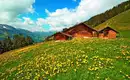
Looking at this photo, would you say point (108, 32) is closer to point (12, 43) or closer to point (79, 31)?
point (79, 31)

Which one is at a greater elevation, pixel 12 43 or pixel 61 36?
pixel 61 36

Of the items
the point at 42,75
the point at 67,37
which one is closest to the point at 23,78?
the point at 42,75

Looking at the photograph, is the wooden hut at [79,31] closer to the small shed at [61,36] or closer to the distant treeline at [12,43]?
the small shed at [61,36]

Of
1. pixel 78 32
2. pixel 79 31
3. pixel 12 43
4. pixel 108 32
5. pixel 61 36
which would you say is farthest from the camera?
pixel 12 43

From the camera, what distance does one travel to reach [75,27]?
78375mm

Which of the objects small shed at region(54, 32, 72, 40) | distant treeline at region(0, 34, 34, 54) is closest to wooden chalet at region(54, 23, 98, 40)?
small shed at region(54, 32, 72, 40)

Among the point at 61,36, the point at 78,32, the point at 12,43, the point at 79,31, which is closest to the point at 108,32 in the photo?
the point at 79,31

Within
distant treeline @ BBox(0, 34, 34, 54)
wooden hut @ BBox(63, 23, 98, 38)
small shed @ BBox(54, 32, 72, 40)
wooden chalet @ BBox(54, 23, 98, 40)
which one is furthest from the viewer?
distant treeline @ BBox(0, 34, 34, 54)

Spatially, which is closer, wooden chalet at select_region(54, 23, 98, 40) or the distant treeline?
wooden chalet at select_region(54, 23, 98, 40)

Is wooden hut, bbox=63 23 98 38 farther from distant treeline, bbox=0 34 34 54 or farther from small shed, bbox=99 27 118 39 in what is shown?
distant treeline, bbox=0 34 34 54

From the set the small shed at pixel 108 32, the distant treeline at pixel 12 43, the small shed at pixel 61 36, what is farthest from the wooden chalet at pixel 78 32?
the distant treeline at pixel 12 43

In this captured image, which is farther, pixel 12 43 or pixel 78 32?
pixel 12 43

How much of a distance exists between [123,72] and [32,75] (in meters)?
9.58

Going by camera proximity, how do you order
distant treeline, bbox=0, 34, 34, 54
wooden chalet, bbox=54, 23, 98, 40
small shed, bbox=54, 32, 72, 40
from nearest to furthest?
small shed, bbox=54, 32, 72, 40
wooden chalet, bbox=54, 23, 98, 40
distant treeline, bbox=0, 34, 34, 54
